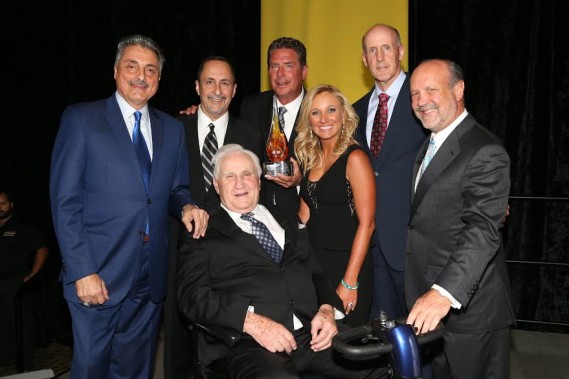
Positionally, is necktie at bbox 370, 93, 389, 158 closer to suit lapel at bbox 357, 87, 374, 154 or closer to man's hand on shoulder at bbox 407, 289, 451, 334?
suit lapel at bbox 357, 87, 374, 154

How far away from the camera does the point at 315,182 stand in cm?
290

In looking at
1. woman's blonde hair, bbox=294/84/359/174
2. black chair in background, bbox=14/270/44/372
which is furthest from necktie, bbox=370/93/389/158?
black chair in background, bbox=14/270/44/372

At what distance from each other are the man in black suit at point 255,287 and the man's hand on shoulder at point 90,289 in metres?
0.35

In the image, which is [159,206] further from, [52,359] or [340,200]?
[52,359]

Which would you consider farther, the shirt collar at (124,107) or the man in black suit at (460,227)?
the shirt collar at (124,107)

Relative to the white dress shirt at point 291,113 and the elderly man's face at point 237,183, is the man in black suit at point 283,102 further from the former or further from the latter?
the elderly man's face at point 237,183

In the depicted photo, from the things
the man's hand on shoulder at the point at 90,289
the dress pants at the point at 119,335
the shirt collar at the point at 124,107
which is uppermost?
the shirt collar at the point at 124,107

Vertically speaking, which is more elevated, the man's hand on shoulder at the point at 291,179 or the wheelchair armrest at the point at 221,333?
the man's hand on shoulder at the point at 291,179

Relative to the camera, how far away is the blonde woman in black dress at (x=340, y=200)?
9.09 feet

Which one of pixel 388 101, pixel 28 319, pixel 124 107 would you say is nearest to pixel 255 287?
pixel 124 107

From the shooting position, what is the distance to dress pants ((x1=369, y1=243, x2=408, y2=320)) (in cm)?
293

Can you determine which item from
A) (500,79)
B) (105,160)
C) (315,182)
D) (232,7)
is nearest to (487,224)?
(315,182)

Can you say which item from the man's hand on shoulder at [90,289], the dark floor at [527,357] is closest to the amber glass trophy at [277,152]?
the man's hand on shoulder at [90,289]

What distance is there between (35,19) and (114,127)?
3102 millimetres
